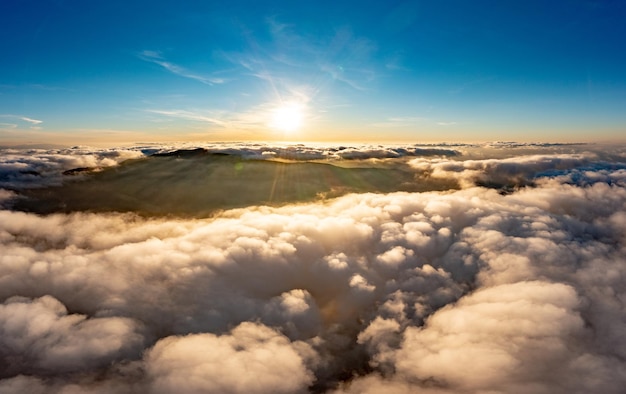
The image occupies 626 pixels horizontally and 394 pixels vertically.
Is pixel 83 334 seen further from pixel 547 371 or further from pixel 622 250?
pixel 622 250

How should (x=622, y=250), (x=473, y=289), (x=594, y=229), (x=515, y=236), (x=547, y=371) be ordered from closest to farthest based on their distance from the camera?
(x=547, y=371) → (x=473, y=289) → (x=515, y=236) → (x=622, y=250) → (x=594, y=229)

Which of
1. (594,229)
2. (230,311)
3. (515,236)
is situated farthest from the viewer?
(594,229)

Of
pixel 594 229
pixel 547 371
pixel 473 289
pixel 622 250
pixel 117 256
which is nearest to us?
pixel 547 371

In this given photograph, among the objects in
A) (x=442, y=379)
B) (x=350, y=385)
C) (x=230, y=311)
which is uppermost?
(x=230, y=311)

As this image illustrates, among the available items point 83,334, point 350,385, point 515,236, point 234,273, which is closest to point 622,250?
point 515,236

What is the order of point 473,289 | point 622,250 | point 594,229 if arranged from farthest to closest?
point 594,229 < point 622,250 < point 473,289

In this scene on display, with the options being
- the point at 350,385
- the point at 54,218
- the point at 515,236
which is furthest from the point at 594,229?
the point at 54,218

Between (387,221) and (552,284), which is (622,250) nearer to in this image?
(552,284)

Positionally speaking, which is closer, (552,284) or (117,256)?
(552,284)

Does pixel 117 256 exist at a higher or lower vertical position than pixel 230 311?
higher
